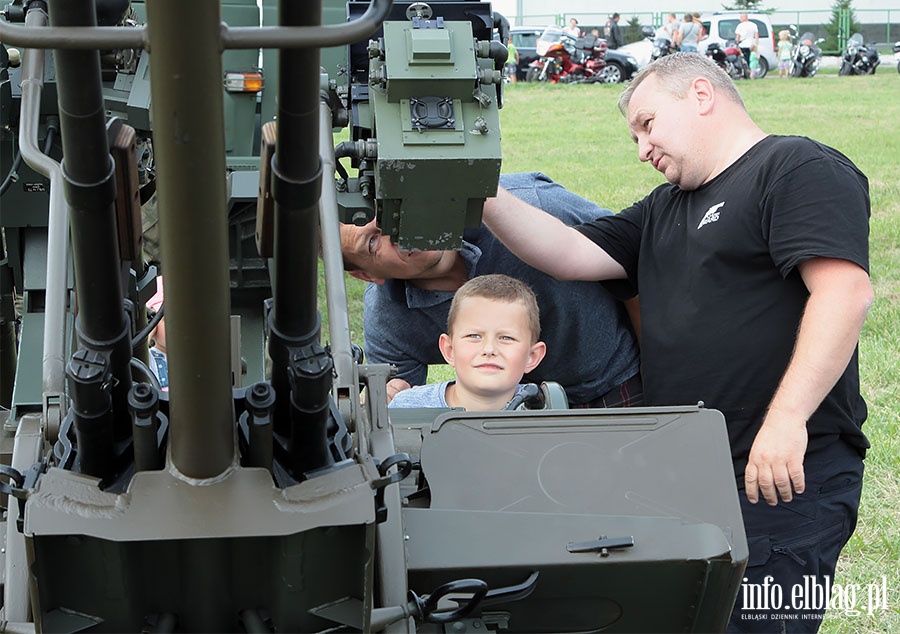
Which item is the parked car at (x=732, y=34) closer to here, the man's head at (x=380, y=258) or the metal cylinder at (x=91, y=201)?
the man's head at (x=380, y=258)

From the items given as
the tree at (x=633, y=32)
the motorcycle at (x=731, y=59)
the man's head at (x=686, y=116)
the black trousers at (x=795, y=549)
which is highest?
the man's head at (x=686, y=116)

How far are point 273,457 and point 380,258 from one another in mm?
1879

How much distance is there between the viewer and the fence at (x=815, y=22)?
40.8 meters

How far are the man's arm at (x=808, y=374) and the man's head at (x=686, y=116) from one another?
567 mm

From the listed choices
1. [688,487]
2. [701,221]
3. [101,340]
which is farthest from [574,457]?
[701,221]

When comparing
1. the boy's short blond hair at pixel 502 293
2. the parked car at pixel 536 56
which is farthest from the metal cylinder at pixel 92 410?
the parked car at pixel 536 56

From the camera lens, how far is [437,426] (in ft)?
8.62

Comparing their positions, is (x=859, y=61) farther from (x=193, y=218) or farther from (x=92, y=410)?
(x=193, y=218)

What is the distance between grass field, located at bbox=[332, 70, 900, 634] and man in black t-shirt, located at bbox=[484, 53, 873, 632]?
71 cm

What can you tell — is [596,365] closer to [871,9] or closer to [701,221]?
[701,221]

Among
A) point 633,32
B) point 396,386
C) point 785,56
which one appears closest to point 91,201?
point 396,386

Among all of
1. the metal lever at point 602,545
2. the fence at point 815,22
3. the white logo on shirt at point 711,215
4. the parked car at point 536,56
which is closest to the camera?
the metal lever at point 602,545

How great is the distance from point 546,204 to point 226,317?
2.50m

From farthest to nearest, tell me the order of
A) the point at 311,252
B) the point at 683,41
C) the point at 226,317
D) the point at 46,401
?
the point at 683,41
the point at 46,401
the point at 311,252
the point at 226,317
